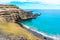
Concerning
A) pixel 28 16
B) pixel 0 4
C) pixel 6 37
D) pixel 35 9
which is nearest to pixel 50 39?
pixel 6 37

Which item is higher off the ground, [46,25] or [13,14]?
[13,14]

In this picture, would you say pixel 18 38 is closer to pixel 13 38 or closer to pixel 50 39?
pixel 13 38

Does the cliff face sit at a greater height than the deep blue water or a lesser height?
greater

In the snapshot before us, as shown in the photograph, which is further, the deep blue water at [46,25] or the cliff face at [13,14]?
the cliff face at [13,14]

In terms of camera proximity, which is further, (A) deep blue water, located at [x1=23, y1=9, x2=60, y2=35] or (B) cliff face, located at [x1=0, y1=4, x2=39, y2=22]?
(B) cliff face, located at [x1=0, y1=4, x2=39, y2=22]

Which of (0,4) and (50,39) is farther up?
(0,4)

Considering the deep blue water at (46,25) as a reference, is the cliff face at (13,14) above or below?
above

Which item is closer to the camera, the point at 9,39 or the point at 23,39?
the point at 9,39

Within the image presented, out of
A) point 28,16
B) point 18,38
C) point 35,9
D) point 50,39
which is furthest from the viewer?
point 35,9

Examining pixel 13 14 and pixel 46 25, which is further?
pixel 13 14

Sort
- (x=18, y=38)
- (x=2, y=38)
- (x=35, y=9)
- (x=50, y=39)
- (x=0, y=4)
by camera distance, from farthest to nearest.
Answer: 1. (x=35, y=9)
2. (x=0, y=4)
3. (x=50, y=39)
4. (x=18, y=38)
5. (x=2, y=38)
